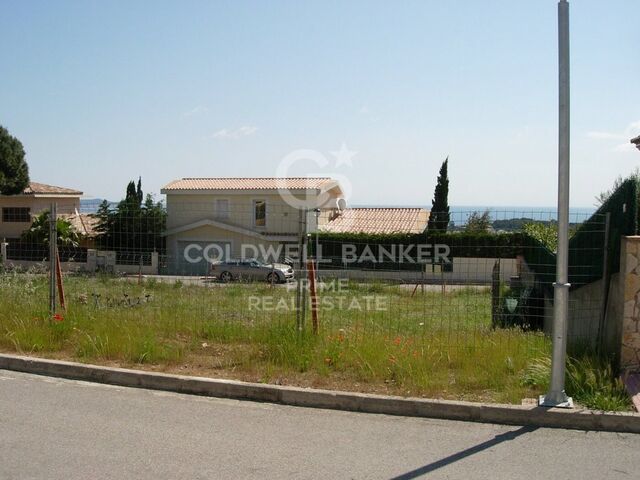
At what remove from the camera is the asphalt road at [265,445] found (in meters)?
4.55

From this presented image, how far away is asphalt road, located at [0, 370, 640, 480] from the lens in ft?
14.9

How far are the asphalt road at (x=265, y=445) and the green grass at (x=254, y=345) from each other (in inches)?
30.7

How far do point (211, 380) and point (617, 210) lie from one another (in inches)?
206

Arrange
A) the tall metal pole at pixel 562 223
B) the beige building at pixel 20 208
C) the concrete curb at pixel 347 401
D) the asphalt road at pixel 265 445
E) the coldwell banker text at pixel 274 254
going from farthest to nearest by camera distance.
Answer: the beige building at pixel 20 208 < the coldwell banker text at pixel 274 254 < the tall metal pole at pixel 562 223 < the concrete curb at pixel 347 401 < the asphalt road at pixel 265 445

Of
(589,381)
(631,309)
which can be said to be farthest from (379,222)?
(589,381)

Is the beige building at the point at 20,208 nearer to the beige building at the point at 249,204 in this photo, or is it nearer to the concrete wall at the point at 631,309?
the beige building at the point at 249,204

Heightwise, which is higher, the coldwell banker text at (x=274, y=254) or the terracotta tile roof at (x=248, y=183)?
the terracotta tile roof at (x=248, y=183)

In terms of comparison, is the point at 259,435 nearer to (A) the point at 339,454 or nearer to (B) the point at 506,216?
(A) the point at 339,454

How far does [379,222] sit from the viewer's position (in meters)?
43.8

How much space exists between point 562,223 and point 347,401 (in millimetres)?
2726

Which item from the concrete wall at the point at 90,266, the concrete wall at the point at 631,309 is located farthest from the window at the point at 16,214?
the concrete wall at the point at 631,309

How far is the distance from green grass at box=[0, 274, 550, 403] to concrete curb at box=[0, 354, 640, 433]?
1.01 feet

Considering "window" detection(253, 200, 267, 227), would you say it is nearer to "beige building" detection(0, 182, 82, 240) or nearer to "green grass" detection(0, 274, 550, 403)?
"green grass" detection(0, 274, 550, 403)

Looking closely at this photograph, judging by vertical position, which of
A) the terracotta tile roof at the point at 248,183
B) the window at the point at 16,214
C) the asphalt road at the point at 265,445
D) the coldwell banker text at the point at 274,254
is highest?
the terracotta tile roof at the point at 248,183
